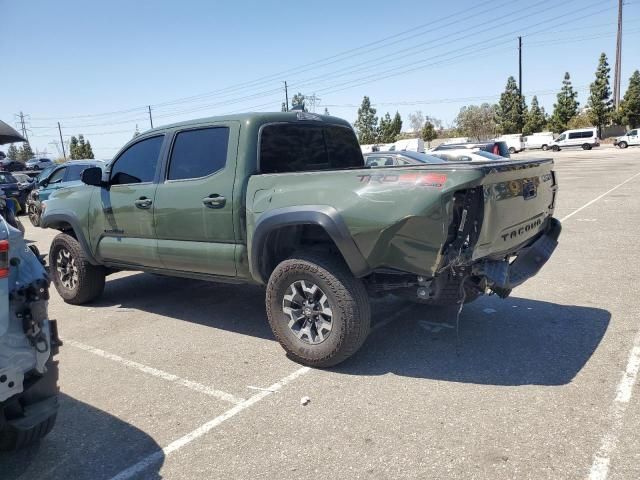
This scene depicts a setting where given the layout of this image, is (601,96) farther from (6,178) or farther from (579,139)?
(6,178)

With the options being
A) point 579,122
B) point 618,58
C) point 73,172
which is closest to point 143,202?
point 73,172

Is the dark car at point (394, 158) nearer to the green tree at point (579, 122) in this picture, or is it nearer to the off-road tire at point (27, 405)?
the off-road tire at point (27, 405)

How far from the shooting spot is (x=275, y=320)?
4.15m

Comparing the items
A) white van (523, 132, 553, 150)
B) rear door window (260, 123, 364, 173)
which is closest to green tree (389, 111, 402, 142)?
white van (523, 132, 553, 150)

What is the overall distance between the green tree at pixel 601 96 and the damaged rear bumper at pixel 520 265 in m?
63.9

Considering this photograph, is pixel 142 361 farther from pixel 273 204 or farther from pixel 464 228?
pixel 464 228

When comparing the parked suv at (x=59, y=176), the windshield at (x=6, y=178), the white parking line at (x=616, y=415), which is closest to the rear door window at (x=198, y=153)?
the white parking line at (x=616, y=415)

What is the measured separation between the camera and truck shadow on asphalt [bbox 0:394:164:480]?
9.23 ft

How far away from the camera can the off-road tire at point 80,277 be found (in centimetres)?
589

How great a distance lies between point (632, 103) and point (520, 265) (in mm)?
65956

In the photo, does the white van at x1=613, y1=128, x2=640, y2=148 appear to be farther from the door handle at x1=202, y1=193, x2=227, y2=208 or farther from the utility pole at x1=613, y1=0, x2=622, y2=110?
the door handle at x1=202, y1=193, x2=227, y2=208

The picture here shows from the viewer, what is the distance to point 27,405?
2680mm

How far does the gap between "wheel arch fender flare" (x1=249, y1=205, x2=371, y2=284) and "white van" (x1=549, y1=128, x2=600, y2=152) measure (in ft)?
168

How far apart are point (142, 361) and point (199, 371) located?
1.98 ft
